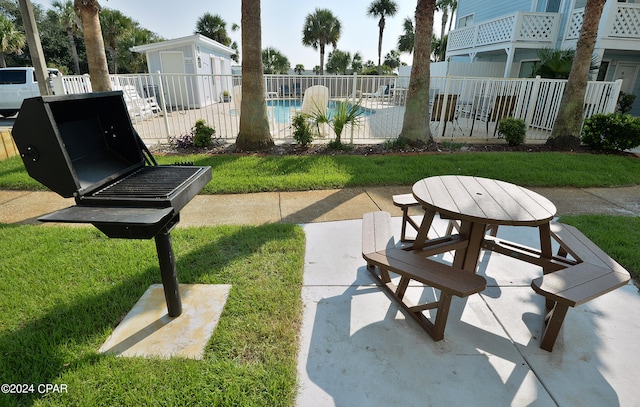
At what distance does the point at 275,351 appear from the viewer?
2041 millimetres

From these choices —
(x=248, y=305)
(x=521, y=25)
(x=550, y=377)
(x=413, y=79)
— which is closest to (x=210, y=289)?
(x=248, y=305)

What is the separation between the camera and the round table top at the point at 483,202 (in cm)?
222

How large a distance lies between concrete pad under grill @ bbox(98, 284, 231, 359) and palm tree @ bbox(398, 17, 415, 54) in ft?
156

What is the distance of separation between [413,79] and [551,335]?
6.04m

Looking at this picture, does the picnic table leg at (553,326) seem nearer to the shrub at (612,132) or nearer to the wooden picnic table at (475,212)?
the wooden picnic table at (475,212)

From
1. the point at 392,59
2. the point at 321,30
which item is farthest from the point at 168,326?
the point at 392,59

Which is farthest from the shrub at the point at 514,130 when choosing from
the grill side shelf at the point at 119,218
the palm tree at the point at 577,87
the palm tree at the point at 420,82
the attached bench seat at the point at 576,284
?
the grill side shelf at the point at 119,218

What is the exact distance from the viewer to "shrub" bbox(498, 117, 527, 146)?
7617 millimetres

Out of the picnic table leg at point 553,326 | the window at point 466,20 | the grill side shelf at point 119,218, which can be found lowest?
the picnic table leg at point 553,326

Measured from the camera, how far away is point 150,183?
6.50 feet

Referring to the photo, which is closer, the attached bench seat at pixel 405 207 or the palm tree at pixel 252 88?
the attached bench seat at pixel 405 207

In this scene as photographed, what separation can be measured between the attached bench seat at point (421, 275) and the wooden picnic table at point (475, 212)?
31cm

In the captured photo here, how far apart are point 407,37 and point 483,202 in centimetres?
4851

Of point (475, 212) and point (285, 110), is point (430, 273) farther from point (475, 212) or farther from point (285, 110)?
point (285, 110)
